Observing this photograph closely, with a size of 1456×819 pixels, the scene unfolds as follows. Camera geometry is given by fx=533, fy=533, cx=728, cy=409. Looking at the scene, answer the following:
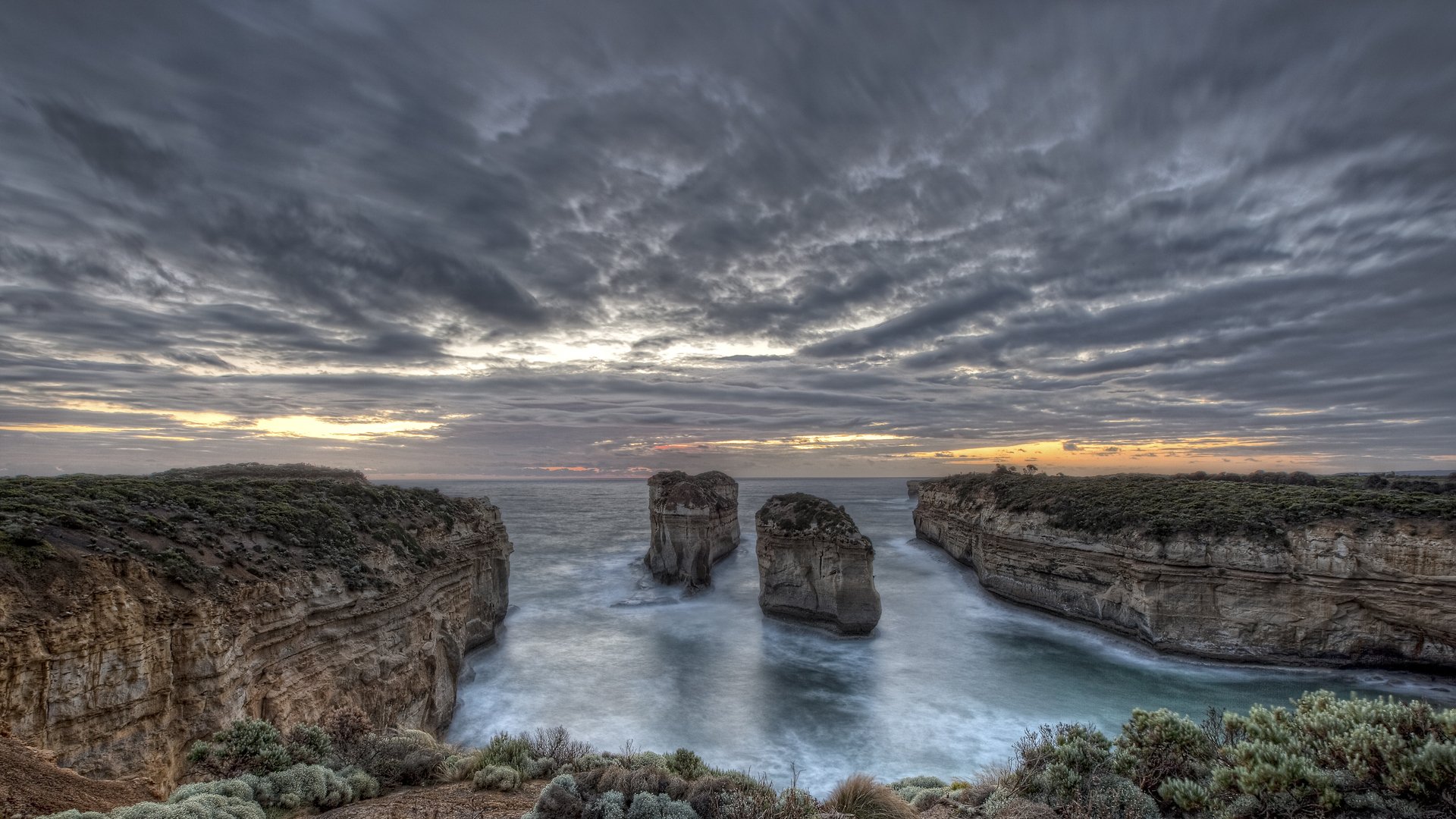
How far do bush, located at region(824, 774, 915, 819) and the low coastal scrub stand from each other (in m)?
0.02

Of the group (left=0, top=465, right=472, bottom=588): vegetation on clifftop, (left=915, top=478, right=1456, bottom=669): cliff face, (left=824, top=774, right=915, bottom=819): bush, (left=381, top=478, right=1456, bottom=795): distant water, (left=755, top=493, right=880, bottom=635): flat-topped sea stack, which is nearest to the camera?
(left=824, top=774, right=915, bottom=819): bush

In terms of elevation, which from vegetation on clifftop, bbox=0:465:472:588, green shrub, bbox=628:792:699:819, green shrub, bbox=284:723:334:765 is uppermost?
vegetation on clifftop, bbox=0:465:472:588

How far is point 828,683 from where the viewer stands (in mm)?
22406

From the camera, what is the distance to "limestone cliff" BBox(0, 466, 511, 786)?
815 cm

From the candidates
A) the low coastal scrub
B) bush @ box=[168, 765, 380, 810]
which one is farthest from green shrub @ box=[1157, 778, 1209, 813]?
bush @ box=[168, 765, 380, 810]

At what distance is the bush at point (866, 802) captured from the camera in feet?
23.9

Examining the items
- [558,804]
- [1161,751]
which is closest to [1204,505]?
A: [1161,751]

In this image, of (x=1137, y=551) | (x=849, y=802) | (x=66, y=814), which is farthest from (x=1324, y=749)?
(x=1137, y=551)

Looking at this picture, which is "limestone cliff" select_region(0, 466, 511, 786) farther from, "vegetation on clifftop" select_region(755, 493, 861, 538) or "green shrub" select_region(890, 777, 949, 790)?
"vegetation on clifftop" select_region(755, 493, 861, 538)

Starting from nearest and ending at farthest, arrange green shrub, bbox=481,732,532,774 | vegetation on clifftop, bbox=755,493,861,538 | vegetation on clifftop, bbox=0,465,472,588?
green shrub, bbox=481,732,532,774
vegetation on clifftop, bbox=0,465,472,588
vegetation on clifftop, bbox=755,493,861,538

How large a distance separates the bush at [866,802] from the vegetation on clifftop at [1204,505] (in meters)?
24.2

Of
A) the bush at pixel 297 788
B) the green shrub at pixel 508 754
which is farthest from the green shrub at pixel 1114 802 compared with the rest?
the bush at pixel 297 788

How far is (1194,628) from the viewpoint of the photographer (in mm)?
23500

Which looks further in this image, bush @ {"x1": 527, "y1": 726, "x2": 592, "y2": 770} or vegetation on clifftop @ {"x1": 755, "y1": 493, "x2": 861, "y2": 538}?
vegetation on clifftop @ {"x1": 755, "y1": 493, "x2": 861, "y2": 538}
